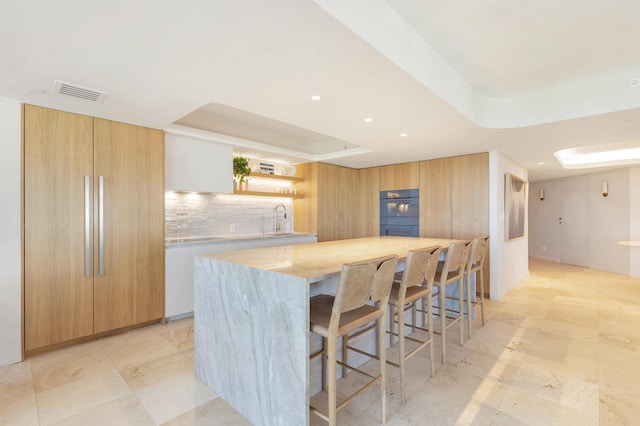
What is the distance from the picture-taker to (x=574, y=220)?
7.54 m

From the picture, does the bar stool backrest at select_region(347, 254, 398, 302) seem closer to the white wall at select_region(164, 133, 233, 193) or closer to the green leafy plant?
the white wall at select_region(164, 133, 233, 193)

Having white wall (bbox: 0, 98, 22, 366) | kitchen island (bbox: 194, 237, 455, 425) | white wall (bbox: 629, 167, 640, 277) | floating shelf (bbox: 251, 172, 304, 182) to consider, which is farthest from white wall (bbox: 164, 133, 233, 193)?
white wall (bbox: 629, 167, 640, 277)

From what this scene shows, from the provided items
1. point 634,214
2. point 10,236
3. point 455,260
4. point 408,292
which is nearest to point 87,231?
point 10,236

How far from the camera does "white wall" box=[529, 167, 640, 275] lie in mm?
6270

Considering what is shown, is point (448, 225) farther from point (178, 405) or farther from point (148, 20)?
point (148, 20)

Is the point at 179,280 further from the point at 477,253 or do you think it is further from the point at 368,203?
the point at 368,203

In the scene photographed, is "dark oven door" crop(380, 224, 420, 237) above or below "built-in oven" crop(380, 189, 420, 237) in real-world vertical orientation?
below

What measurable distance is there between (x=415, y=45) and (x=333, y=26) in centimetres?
89

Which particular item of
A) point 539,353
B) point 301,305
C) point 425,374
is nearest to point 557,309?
point 539,353

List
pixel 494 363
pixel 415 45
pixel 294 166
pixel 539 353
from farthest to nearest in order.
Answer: pixel 294 166, pixel 539 353, pixel 494 363, pixel 415 45

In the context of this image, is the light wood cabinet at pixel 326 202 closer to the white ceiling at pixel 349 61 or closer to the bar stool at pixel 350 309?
the white ceiling at pixel 349 61

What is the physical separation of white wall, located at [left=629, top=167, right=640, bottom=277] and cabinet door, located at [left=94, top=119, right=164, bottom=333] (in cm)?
855

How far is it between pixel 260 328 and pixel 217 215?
10.4 ft

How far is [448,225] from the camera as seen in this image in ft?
16.3
